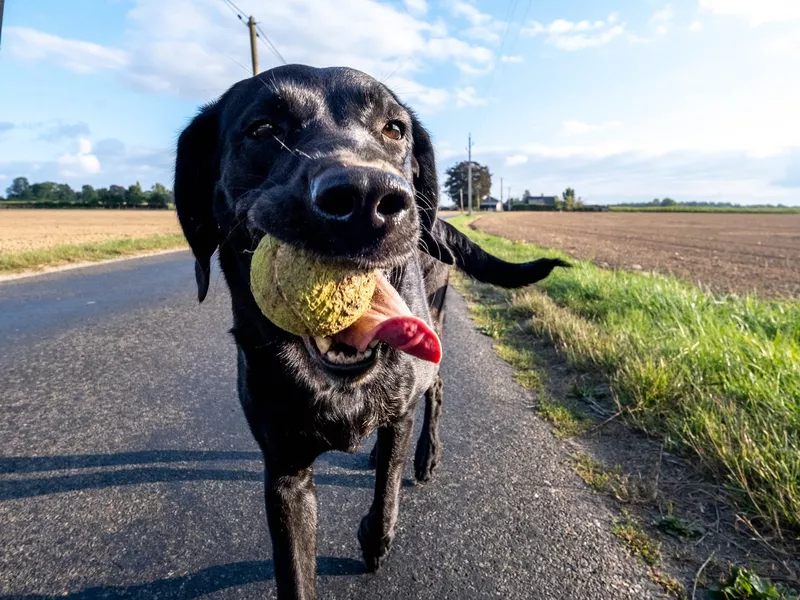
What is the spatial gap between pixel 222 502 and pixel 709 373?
324cm

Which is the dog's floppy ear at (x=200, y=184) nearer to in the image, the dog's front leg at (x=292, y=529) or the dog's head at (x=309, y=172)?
the dog's head at (x=309, y=172)

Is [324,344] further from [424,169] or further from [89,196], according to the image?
[89,196]

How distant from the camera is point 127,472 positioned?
2.91m

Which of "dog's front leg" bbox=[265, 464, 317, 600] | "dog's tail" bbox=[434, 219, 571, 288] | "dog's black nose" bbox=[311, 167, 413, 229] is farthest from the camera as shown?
"dog's tail" bbox=[434, 219, 571, 288]

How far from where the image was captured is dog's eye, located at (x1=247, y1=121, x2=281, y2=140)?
220cm

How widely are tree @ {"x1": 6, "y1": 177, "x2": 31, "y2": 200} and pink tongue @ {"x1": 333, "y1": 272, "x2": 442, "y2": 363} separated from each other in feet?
402

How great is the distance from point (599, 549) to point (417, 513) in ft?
2.76

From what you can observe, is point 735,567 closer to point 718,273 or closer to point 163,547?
point 163,547

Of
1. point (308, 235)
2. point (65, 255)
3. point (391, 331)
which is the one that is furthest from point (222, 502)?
point (65, 255)

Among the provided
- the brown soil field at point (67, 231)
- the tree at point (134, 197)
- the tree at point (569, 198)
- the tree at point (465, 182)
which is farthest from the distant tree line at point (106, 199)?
the tree at point (569, 198)

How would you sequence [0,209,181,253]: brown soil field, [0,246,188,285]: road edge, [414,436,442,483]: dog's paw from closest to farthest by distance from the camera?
1. [414,436,442,483]: dog's paw
2. [0,246,188,285]: road edge
3. [0,209,181,253]: brown soil field

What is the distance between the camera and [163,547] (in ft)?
7.34

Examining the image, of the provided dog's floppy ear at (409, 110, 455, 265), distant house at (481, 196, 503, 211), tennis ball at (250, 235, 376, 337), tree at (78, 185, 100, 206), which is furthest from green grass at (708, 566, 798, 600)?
distant house at (481, 196, 503, 211)

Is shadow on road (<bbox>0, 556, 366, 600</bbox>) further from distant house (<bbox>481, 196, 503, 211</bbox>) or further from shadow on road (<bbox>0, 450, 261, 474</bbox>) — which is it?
distant house (<bbox>481, 196, 503, 211</bbox>)
